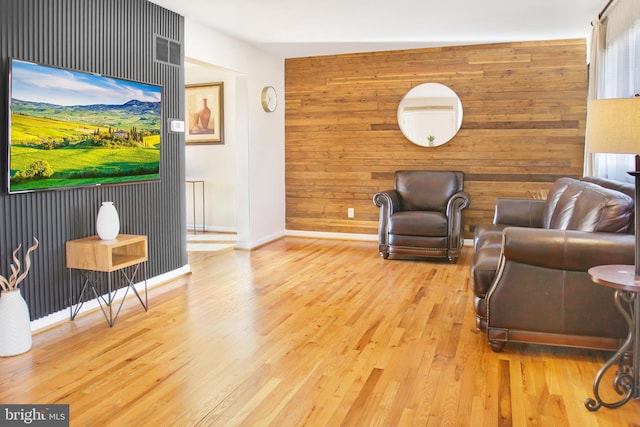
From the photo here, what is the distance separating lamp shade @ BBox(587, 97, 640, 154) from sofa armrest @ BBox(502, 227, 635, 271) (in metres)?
0.63

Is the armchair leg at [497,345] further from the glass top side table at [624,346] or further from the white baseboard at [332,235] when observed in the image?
the white baseboard at [332,235]

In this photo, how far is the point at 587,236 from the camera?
9.37ft

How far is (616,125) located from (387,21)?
11.1 feet

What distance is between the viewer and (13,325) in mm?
3037

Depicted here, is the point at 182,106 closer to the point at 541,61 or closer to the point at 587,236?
the point at 587,236

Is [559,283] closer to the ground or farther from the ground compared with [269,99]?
closer to the ground

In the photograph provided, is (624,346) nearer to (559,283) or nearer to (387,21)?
(559,283)

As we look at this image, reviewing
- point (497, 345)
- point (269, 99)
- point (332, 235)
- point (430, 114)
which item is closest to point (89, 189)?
point (497, 345)

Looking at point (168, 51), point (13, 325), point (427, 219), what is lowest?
point (13, 325)

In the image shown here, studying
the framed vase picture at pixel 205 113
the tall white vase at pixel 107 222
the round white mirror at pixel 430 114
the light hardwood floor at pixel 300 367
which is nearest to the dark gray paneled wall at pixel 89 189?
the tall white vase at pixel 107 222

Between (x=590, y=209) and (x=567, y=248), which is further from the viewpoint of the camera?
(x=590, y=209)

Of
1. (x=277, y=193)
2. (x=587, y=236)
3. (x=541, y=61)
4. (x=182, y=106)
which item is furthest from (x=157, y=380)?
(x=541, y=61)

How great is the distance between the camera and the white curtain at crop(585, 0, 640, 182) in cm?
389

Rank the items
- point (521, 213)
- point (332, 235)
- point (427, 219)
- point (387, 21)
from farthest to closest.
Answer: point (332, 235)
point (427, 219)
point (387, 21)
point (521, 213)
